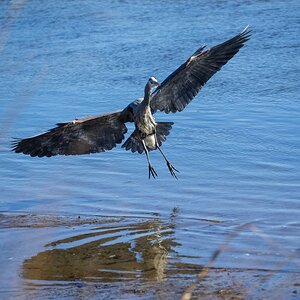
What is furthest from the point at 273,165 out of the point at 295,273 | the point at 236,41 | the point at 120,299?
the point at 120,299

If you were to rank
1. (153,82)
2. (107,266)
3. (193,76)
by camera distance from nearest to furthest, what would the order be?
1. (107,266)
2. (153,82)
3. (193,76)

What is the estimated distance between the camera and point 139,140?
25.7 ft

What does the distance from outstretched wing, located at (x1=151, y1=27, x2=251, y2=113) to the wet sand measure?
6.28ft

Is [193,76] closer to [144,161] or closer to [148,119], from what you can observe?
[148,119]

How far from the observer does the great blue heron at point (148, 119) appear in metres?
7.51

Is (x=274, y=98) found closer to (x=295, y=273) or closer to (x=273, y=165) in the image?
(x=273, y=165)

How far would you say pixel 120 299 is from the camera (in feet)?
15.3

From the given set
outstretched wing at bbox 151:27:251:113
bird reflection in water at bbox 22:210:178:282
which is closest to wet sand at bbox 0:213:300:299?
bird reflection in water at bbox 22:210:178:282

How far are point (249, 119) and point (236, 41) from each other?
3.93ft

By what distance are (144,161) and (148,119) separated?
1.70 ft

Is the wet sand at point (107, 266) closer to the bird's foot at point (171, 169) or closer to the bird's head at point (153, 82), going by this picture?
the bird's foot at point (171, 169)

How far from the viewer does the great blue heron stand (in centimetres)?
751

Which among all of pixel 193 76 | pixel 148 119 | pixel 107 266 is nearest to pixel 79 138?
pixel 148 119

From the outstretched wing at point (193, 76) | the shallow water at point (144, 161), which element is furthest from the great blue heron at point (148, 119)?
the shallow water at point (144, 161)
